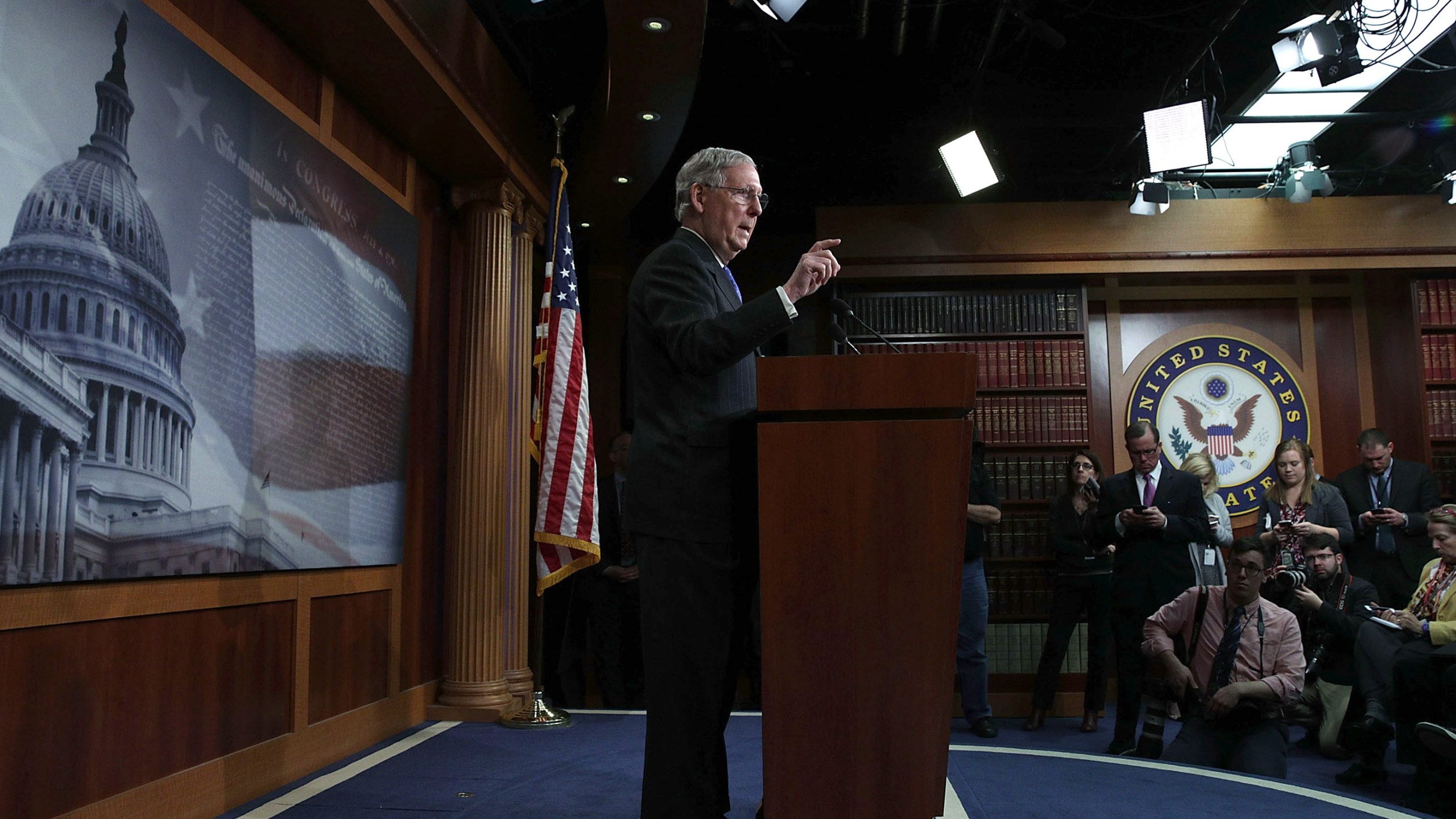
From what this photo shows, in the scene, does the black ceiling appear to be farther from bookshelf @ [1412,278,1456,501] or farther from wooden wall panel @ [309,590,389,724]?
wooden wall panel @ [309,590,389,724]

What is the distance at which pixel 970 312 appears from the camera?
20.1 ft

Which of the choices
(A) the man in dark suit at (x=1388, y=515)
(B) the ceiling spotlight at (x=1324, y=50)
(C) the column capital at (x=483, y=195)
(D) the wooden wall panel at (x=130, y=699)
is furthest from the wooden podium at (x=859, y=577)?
(A) the man in dark suit at (x=1388, y=515)

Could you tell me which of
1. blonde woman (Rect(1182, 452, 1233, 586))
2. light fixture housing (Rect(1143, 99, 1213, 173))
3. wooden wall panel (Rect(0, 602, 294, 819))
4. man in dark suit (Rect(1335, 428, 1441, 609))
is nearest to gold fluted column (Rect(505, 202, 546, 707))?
wooden wall panel (Rect(0, 602, 294, 819))

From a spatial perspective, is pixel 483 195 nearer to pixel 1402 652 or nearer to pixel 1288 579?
pixel 1288 579

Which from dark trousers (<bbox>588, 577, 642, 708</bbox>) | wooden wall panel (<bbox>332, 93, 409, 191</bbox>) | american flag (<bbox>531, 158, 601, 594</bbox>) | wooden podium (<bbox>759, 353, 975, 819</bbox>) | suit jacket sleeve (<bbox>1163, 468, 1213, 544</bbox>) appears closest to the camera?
wooden podium (<bbox>759, 353, 975, 819</bbox>)

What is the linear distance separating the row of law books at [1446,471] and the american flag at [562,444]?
16.7 feet

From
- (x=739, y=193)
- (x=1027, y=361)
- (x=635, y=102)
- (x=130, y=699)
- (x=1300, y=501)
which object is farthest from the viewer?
(x=1027, y=361)

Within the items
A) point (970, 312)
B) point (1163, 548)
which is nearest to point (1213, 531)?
point (1163, 548)

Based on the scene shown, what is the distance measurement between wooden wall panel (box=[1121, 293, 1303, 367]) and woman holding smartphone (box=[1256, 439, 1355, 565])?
4.29 ft

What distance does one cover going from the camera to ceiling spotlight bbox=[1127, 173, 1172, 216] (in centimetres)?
574

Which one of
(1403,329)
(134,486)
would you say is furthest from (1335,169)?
(134,486)

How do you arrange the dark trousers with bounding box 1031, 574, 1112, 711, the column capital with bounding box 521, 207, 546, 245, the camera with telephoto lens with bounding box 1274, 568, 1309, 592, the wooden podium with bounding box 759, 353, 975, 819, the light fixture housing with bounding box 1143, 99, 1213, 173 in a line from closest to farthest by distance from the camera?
the wooden podium with bounding box 759, 353, 975, 819 → the camera with telephoto lens with bounding box 1274, 568, 1309, 592 → the column capital with bounding box 521, 207, 546, 245 → the dark trousers with bounding box 1031, 574, 1112, 711 → the light fixture housing with bounding box 1143, 99, 1213, 173

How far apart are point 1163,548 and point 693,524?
12.2 ft

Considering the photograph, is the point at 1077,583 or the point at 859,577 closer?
the point at 859,577
